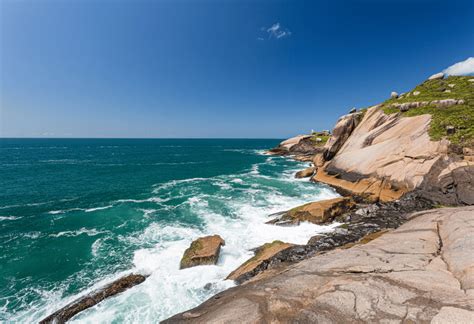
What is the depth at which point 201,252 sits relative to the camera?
13320 mm

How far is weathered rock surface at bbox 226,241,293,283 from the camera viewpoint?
35.3 ft

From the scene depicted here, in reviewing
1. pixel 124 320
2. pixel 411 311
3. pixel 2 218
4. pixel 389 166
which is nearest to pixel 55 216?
pixel 2 218

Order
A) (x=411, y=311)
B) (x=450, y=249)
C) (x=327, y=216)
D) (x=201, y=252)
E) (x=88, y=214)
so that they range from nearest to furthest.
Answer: (x=411, y=311), (x=450, y=249), (x=201, y=252), (x=327, y=216), (x=88, y=214)

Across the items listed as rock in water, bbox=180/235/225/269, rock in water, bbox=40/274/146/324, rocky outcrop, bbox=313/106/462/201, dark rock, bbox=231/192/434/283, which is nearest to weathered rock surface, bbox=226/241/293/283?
dark rock, bbox=231/192/434/283

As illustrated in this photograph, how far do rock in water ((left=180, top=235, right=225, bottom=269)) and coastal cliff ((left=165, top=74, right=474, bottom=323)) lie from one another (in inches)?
121

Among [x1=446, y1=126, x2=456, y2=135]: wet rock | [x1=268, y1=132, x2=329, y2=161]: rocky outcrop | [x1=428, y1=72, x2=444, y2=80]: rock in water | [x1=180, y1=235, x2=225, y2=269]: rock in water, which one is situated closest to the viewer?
[x1=180, y1=235, x2=225, y2=269]: rock in water

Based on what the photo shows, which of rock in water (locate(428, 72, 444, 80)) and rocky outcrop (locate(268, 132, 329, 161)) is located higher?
rock in water (locate(428, 72, 444, 80))

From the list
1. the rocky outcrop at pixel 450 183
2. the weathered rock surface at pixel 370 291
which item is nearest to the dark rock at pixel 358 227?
the rocky outcrop at pixel 450 183

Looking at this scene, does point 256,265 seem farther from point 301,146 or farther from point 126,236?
point 301,146

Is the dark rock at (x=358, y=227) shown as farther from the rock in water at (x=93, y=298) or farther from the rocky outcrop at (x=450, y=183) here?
the rock in water at (x=93, y=298)

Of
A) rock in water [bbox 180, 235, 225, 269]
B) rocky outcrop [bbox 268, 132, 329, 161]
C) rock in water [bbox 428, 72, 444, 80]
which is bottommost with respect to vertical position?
rock in water [bbox 180, 235, 225, 269]

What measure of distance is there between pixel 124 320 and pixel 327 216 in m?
15.1

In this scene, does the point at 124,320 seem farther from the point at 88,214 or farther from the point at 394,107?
the point at 394,107

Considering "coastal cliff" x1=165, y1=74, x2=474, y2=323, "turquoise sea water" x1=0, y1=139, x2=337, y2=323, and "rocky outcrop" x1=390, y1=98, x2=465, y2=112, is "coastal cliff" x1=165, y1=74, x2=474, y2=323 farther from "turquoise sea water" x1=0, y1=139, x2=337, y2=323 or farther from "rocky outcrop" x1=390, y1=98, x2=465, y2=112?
"turquoise sea water" x1=0, y1=139, x2=337, y2=323
